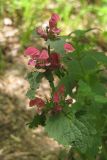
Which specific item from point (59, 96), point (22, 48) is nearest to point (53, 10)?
point (22, 48)

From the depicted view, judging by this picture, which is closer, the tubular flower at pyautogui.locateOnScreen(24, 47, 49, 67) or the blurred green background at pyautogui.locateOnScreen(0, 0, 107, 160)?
the tubular flower at pyautogui.locateOnScreen(24, 47, 49, 67)

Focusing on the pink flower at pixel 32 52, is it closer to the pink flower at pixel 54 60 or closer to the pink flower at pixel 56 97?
the pink flower at pixel 54 60

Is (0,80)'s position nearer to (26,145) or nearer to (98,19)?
(26,145)

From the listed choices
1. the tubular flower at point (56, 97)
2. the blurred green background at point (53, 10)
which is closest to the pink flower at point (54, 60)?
the tubular flower at point (56, 97)

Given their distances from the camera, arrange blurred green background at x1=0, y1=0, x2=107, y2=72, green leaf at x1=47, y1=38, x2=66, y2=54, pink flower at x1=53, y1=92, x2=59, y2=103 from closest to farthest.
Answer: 1. green leaf at x1=47, y1=38, x2=66, y2=54
2. pink flower at x1=53, y1=92, x2=59, y2=103
3. blurred green background at x1=0, y1=0, x2=107, y2=72

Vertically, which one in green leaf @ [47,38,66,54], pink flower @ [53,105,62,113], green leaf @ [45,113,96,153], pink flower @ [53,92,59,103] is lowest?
green leaf @ [45,113,96,153]

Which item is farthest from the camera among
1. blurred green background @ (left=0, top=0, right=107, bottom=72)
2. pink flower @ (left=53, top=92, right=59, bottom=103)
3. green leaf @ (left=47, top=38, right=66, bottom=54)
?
blurred green background @ (left=0, top=0, right=107, bottom=72)

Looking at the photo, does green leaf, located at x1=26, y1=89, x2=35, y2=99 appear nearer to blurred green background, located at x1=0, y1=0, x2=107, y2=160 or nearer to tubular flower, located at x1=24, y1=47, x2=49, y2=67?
tubular flower, located at x1=24, y1=47, x2=49, y2=67

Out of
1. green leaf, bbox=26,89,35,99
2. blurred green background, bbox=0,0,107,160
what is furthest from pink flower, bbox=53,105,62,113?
blurred green background, bbox=0,0,107,160

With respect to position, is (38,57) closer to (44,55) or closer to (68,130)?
(44,55)
